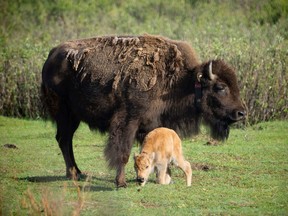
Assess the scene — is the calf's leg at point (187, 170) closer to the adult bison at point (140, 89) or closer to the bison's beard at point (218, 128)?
the adult bison at point (140, 89)

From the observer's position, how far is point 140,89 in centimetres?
1152

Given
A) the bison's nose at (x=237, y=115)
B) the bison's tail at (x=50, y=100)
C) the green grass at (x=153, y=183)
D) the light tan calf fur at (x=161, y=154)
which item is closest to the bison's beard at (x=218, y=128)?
the bison's nose at (x=237, y=115)

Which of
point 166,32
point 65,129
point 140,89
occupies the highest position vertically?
point 140,89

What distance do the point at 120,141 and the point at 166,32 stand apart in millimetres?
16709

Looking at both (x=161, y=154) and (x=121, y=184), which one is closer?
(x=161, y=154)

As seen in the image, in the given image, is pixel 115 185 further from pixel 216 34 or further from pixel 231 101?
pixel 216 34

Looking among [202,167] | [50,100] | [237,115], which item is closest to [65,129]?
[50,100]

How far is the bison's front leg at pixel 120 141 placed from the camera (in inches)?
451

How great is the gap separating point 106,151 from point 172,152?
117cm

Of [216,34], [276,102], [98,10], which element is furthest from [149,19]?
[276,102]

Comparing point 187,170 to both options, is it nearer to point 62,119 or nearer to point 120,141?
point 120,141

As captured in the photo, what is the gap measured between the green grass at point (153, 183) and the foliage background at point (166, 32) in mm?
1593

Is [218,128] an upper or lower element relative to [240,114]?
lower

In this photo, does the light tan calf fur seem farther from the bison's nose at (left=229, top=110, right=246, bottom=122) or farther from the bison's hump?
the bison's nose at (left=229, top=110, right=246, bottom=122)
